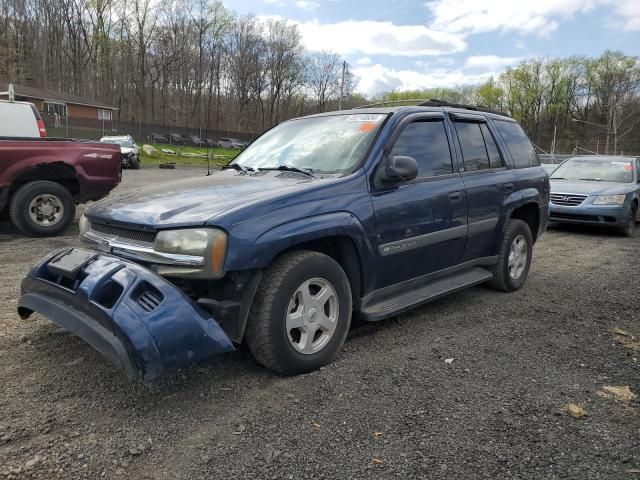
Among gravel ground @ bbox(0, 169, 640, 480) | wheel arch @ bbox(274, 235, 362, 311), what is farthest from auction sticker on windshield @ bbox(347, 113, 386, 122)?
gravel ground @ bbox(0, 169, 640, 480)

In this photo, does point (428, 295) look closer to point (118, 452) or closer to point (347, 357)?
point (347, 357)

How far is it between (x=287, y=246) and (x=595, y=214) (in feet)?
27.9

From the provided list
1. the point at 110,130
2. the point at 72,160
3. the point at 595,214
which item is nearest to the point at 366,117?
the point at 72,160

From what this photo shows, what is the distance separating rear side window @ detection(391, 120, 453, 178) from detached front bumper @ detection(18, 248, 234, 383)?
206 cm

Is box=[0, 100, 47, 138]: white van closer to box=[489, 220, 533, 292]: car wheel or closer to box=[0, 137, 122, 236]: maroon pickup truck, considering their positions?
box=[0, 137, 122, 236]: maroon pickup truck

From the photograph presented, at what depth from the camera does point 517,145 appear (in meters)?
5.56

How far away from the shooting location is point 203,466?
235cm

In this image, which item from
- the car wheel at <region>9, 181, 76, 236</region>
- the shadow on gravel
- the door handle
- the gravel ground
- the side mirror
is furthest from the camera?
the shadow on gravel

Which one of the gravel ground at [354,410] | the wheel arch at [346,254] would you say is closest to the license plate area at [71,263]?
the gravel ground at [354,410]

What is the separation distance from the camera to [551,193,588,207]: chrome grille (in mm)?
9788

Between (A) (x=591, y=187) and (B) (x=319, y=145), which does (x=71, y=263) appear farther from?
(A) (x=591, y=187)

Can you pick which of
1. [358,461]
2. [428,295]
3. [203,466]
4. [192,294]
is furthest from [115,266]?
[428,295]

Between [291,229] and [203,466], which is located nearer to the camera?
[203,466]

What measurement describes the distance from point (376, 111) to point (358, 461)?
2847mm
